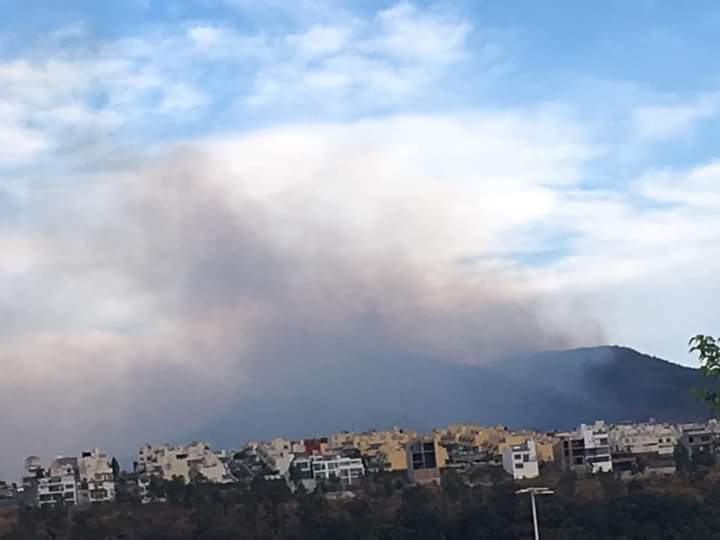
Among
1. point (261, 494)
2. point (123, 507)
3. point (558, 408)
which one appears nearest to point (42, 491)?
point (123, 507)

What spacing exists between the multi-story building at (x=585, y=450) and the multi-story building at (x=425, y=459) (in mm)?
4030

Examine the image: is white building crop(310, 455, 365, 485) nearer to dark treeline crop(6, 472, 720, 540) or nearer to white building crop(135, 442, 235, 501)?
white building crop(135, 442, 235, 501)

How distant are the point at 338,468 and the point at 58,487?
904cm

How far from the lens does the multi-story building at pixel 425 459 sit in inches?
1614

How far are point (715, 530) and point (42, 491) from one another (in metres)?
23.0

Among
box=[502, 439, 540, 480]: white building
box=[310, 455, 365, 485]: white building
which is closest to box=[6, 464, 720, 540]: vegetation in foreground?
box=[502, 439, 540, 480]: white building

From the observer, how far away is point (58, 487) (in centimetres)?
4097

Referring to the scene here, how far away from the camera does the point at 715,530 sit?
25.7 m

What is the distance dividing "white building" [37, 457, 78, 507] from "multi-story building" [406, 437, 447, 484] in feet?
34.8

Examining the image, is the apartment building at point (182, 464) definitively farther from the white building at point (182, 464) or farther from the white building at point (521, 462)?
the white building at point (521, 462)

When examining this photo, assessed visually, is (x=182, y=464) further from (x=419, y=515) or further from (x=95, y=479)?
(x=419, y=515)

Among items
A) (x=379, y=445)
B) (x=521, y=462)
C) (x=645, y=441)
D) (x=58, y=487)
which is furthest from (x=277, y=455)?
(x=645, y=441)

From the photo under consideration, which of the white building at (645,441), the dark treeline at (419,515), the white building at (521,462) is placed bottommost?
the dark treeline at (419,515)

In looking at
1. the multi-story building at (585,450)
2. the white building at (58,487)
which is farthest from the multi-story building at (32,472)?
the multi-story building at (585,450)
